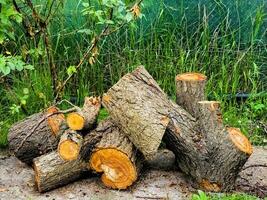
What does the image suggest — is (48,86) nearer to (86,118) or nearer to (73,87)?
(73,87)

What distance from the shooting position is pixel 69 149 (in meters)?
5.19

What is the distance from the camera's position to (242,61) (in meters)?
6.94

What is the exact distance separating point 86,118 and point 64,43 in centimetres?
183

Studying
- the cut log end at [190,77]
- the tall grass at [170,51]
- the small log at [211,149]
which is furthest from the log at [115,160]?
the tall grass at [170,51]

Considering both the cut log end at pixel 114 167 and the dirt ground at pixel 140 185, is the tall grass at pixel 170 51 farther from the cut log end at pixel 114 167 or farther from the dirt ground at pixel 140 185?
the cut log end at pixel 114 167

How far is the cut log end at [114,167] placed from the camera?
203 inches

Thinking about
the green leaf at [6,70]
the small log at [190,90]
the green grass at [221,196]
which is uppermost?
the green leaf at [6,70]

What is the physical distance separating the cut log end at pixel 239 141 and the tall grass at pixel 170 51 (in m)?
1.49

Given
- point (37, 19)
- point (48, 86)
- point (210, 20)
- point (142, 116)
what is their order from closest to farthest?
1. point (142, 116)
2. point (37, 19)
3. point (48, 86)
4. point (210, 20)

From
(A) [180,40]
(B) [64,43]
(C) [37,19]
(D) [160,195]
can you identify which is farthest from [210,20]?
(D) [160,195]

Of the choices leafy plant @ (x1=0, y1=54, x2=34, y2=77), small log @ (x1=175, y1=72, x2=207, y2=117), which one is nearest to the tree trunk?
small log @ (x1=175, y1=72, x2=207, y2=117)

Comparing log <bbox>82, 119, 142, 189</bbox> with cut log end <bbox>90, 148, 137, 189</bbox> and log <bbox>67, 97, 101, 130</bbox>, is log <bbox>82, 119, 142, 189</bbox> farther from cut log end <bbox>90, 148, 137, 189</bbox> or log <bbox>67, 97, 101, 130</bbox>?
log <bbox>67, 97, 101, 130</bbox>

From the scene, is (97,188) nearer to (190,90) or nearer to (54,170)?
(54,170)

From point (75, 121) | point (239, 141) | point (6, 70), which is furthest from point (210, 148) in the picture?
point (6, 70)
